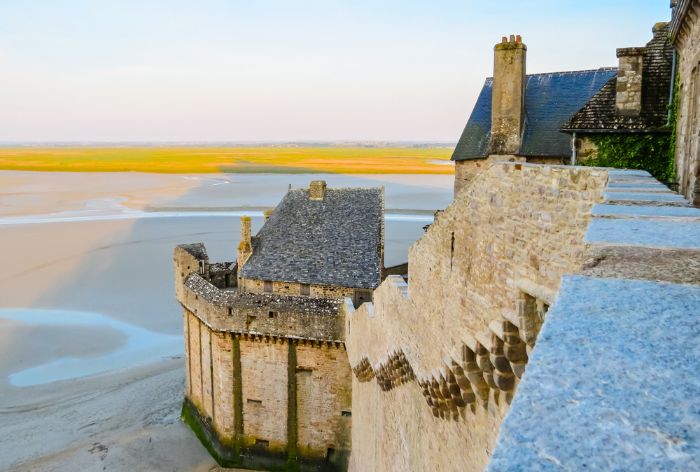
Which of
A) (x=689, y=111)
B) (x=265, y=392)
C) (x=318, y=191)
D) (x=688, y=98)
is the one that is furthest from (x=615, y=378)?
(x=318, y=191)

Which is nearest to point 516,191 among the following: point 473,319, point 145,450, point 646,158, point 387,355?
point 473,319

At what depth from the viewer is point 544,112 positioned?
25.6 metres

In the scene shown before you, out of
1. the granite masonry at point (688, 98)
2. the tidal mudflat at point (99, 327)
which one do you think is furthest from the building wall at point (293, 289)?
the granite masonry at point (688, 98)

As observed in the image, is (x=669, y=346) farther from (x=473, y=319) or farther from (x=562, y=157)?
(x=562, y=157)

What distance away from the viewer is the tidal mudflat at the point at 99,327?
73.5 feet

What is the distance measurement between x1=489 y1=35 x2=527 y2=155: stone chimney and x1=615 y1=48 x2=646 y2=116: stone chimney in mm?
7406

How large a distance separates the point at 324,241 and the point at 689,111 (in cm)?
1405

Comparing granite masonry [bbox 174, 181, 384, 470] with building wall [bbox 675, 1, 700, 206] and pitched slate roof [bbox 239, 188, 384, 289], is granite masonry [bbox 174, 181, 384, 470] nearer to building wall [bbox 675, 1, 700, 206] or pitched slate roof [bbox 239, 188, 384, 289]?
pitched slate roof [bbox 239, 188, 384, 289]

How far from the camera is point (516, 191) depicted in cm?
642

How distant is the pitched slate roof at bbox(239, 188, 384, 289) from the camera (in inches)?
908

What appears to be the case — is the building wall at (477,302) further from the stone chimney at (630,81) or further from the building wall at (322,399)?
the stone chimney at (630,81)

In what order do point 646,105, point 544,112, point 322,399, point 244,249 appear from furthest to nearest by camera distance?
point 544,112 → point 244,249 → point 322,399 → point 646,105

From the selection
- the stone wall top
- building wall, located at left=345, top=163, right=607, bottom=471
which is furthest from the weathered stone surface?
building wall, located at left=345, top=163, right=607, bottom=471

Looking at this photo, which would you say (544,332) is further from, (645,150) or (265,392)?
(265,392)
